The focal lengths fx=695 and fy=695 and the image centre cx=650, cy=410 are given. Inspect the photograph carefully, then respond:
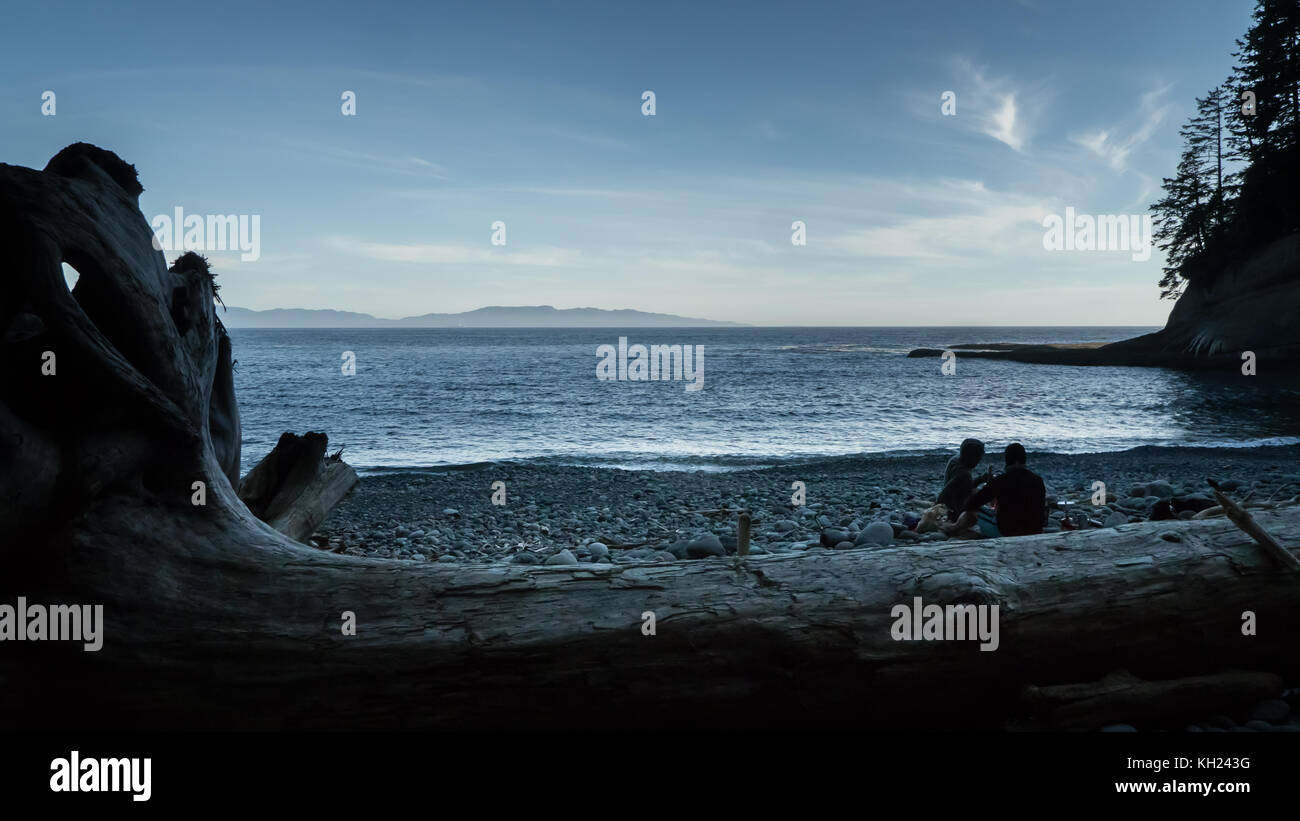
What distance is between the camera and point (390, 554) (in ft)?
31.9

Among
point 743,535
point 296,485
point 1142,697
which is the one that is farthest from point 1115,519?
point 296,485

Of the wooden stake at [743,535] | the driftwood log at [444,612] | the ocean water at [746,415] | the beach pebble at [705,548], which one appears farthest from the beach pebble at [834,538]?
the ocean water at [746,415]

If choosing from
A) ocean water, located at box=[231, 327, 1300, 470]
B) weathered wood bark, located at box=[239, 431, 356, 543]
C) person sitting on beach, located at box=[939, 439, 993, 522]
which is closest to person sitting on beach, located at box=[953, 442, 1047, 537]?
person sitting on beach, located at box=[939, 439, 993, 522]

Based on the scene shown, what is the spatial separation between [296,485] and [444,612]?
4.96 meters

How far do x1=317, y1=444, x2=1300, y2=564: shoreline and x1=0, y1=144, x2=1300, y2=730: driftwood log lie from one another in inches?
148

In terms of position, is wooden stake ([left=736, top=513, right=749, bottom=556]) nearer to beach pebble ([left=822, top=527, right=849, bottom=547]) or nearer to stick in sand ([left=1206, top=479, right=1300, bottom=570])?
stick in sand ([left=1206, top=479, right=1300, bottom=570])

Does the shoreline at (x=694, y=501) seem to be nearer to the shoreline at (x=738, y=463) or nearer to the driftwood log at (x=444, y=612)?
the shoreline at (x=738, y=463)

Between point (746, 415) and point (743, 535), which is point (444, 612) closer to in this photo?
point (743, 535)

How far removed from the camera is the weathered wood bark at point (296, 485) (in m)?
7.60

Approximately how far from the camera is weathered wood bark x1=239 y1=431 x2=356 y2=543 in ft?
24.9

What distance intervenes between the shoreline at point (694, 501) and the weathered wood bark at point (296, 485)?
1.43 m

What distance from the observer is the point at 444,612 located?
386cm
